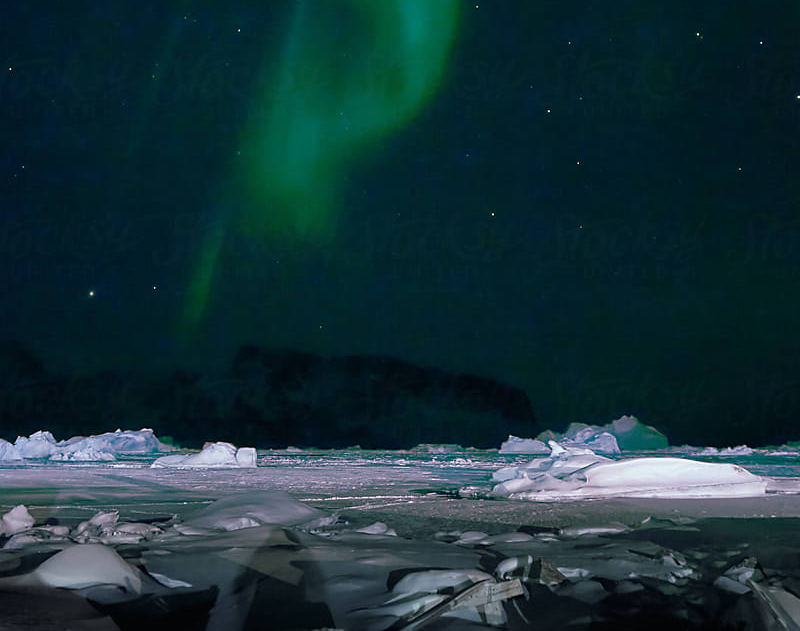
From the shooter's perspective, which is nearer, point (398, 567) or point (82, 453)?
point (398, 567)

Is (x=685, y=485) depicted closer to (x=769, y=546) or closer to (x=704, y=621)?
(x=769, y=546)

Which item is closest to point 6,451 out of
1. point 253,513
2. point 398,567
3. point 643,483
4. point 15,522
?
point 15,522

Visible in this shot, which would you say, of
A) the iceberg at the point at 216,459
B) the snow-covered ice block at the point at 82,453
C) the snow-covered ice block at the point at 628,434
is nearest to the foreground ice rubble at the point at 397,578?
the iceberg at the point at 216,459

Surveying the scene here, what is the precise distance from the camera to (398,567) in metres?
3.68

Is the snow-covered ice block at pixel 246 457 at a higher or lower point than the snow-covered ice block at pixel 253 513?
lower

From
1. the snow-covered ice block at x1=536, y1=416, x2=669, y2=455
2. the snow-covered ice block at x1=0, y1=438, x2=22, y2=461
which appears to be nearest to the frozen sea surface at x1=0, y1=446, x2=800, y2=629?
the snow-covered ice block at x1=0, y1=438, x2=22, y2=461

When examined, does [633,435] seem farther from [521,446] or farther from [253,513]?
[253,513]

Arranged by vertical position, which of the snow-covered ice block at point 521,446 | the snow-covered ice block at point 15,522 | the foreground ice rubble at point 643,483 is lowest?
the snow-covered ice block at point 521,446

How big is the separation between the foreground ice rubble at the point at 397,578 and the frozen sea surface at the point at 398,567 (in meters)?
0.01

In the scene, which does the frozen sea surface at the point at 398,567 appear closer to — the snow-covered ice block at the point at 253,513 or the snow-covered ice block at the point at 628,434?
the snow-covered ice block at the point at 253,513

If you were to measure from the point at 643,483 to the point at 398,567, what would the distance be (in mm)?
7295

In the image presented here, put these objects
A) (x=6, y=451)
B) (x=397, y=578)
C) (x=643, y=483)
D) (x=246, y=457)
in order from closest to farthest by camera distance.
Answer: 1. (x=397, y=578)
2. (x=643, y=483)
3. (x=246, y=457)
4. (x=6, y=451)

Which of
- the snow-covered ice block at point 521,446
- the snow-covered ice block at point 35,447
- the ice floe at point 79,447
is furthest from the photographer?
the snow-covered ice block at point 521,446

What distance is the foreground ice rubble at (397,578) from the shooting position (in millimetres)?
2699
